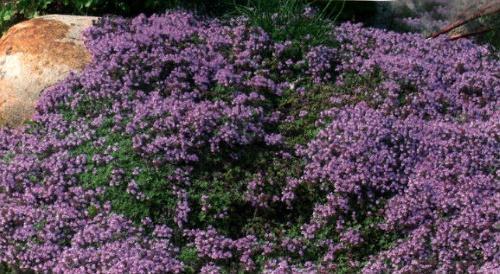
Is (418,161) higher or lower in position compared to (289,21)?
lower

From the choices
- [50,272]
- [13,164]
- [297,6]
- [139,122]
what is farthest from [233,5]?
[50,272]

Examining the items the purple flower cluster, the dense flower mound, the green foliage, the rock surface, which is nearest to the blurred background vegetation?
the green foliage

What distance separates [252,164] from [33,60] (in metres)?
2.03

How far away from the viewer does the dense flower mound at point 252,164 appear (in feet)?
17.0

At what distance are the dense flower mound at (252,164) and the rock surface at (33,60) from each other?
20 centimetres

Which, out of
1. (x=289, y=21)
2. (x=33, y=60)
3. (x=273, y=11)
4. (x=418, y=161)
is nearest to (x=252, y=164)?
(x=418, y=161)

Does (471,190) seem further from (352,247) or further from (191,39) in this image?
(191,39)

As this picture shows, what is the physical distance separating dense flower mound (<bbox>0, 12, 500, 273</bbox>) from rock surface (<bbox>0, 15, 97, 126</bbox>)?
7.7 inches

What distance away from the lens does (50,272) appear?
517 centimetres

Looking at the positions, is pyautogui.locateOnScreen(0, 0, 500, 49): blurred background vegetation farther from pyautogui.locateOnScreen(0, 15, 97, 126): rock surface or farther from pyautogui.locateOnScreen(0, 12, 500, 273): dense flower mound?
pyautogui.locateOnScreen(0, 15, 97, 126): rock surface

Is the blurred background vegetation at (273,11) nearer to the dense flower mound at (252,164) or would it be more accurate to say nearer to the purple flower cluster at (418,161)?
the dense flower mound at (252,164)

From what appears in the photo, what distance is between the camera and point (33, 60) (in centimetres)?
663

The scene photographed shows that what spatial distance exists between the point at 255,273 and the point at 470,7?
4.49 metres

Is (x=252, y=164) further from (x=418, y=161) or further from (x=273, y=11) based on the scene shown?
(x=273, y=11)
